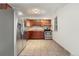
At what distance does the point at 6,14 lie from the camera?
12.0 ft

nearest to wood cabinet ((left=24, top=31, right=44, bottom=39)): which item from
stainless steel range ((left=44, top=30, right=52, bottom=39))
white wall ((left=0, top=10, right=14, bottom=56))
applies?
stainless steel range ((left=44, top=30, right=52, bottom=39))

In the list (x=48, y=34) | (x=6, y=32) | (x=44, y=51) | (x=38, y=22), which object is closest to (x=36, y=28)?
(x=38, y=22)

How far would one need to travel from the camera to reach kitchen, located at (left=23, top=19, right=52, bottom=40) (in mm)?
12234

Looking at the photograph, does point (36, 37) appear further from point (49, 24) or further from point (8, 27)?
point (8, 27)

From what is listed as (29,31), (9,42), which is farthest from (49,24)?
(9,42)

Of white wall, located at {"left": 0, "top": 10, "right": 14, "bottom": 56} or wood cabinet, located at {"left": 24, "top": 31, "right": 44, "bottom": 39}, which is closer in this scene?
white wall, located at {"left": 0, "top": 10, "right": 14, "bottom": 56}

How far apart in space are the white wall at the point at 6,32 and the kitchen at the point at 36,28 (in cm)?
832

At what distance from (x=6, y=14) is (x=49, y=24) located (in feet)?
29.6

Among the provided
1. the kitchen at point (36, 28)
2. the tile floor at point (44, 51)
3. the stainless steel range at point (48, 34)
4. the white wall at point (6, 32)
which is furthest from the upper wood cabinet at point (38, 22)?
the white wall at point (6, 32)

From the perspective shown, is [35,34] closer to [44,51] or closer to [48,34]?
[48,34]

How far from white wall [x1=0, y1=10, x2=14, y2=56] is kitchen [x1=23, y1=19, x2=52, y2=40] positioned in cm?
832

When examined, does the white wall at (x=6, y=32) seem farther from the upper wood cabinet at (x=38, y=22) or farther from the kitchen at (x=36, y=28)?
the upper wood cabinet at (x=38, y=22)

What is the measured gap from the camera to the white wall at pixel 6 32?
3.65 meters

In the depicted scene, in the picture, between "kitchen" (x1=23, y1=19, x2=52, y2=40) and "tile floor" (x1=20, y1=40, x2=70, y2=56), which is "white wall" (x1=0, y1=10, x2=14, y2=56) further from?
"kitchen" (x1=23, y1=19, x2=52, y2=40)
